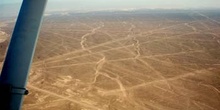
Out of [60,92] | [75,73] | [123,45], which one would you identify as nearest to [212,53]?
[123,45]

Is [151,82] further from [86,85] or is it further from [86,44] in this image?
[86,44]

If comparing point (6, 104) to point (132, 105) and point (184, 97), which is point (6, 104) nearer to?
point (132, 105)

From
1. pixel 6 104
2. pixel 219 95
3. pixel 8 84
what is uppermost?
pixel 8 84

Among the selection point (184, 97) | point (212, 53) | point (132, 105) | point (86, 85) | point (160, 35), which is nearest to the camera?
point (132, 105)

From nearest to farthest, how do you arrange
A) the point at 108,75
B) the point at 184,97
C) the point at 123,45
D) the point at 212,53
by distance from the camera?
the point at 184,97 → the point at 108,75 → the point at 212,53 → the point at 123,45

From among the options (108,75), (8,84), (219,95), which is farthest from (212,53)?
(8,84)

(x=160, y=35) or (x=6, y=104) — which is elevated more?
(x=6, y=104)

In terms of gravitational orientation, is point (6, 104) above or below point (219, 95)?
above

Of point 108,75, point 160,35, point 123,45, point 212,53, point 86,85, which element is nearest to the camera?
point 86,85

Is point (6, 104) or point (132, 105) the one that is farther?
point (132, 105)
